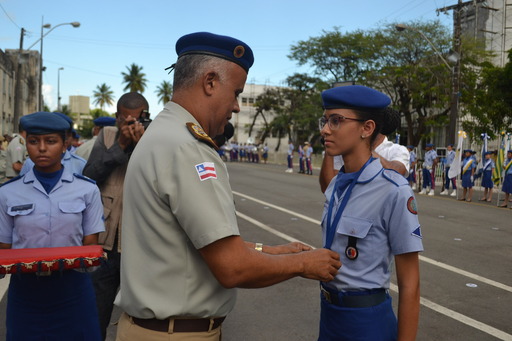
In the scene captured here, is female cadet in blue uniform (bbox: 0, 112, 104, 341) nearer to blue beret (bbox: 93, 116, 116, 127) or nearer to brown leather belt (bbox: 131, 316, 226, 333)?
brown leather belt (bbox: 131, 316, 226, 333)

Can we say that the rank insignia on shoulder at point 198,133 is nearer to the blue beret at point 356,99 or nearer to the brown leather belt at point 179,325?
the brown leather belt at point 179,325

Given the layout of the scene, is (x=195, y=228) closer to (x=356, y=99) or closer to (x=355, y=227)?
(x=355, y=227)

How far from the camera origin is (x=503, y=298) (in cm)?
568

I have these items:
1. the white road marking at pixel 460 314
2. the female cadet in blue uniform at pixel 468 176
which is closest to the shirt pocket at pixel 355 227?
the white road marking at pixel 460 314

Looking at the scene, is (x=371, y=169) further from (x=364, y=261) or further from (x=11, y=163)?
(x=11, y=163)

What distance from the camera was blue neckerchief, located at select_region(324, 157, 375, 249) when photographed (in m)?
2.38

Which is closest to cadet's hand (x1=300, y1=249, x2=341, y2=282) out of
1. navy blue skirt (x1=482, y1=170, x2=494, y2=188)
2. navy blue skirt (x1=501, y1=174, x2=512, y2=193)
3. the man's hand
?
the man's hand

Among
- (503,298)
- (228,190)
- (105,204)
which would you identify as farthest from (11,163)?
(228,190)

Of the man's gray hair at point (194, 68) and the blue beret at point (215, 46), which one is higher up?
the blue beret at point (215, 46)

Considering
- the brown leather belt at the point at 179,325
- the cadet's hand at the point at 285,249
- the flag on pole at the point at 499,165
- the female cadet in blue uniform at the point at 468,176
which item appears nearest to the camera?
the brown leather belt at the point at 179,325

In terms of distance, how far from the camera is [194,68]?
1.94m

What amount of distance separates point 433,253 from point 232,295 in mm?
6593

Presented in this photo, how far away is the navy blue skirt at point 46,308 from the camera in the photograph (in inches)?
112

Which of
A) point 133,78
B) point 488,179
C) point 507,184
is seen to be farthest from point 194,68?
point 133,78
